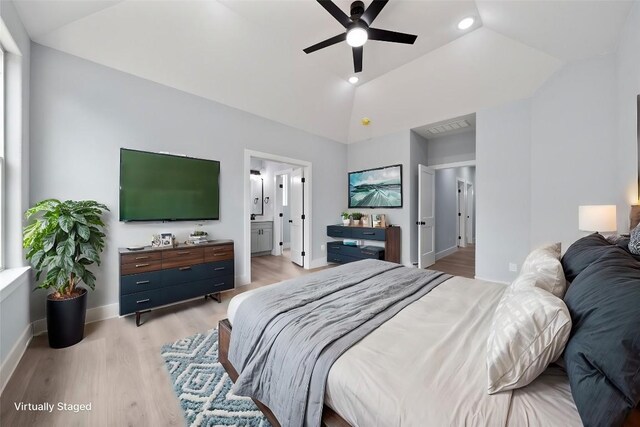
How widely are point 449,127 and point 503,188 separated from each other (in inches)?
62.5

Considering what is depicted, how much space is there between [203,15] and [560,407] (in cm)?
392

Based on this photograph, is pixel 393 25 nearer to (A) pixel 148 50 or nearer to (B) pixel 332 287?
(A) pixel 148 50

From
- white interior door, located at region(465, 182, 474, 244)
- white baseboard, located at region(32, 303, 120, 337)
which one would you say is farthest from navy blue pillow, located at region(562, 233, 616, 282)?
white interior door, located at region(465, 182, 474, 244)

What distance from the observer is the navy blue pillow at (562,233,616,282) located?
46.7 inches

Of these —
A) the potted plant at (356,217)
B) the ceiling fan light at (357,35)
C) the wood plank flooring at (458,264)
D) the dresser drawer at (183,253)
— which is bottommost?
the wood plank flooring at (458,264)

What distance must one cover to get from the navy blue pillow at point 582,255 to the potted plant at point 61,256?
3.43 m

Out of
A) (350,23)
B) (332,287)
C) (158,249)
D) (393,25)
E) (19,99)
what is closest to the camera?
(332,287)

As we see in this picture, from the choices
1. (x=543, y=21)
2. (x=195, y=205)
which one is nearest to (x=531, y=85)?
(x=543, y=21)

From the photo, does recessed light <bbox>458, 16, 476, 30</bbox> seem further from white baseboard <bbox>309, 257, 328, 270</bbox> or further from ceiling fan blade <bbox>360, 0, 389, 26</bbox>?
white baseboard <bbox>309, 257, 328, 270</bbox>

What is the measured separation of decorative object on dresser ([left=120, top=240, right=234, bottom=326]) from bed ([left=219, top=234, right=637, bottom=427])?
1907 mm

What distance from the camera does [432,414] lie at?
0.76 metres

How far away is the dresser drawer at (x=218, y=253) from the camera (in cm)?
299

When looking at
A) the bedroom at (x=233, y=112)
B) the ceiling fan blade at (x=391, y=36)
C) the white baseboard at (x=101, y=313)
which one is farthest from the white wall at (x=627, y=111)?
the white baseboard at (x=101, y=313)

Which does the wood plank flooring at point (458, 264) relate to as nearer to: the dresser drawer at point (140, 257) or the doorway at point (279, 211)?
the doorway at point (279, 211)
